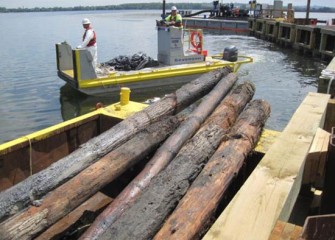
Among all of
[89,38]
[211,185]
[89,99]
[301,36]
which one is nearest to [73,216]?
[211,185]

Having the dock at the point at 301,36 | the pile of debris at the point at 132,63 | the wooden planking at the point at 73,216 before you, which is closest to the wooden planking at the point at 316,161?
the wooden planking at the point at 73,216

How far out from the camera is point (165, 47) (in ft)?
41.4

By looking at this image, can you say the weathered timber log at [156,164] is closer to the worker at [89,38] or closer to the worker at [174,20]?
the worker at [89,38]

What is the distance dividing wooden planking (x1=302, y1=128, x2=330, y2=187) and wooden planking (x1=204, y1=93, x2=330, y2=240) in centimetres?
24

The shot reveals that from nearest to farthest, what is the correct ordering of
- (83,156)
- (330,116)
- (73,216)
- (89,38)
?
1. (83,156)
2. (73,216)
3. (330,116)
4. (89,38)

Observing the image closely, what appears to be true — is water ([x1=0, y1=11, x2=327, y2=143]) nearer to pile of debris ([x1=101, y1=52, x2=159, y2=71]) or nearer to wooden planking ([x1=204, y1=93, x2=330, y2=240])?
pile of debris ([x1=101, y1=52, x2=159, y2=71])

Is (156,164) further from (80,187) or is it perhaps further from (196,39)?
(196,39)

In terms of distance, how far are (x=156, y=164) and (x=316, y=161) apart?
1512 mm

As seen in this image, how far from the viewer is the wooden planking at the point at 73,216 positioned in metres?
3.68

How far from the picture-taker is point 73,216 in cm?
399

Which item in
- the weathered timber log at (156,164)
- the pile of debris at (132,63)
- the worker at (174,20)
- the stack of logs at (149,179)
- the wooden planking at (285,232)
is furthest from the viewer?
the worker at (174,20)

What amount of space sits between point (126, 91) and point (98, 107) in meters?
0.51

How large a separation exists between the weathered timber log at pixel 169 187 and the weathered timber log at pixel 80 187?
1.51ft

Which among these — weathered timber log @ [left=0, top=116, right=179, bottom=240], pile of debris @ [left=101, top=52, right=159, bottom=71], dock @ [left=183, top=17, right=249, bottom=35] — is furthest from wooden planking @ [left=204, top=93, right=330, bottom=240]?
dock @ [left=183, top=17, right=249, bottom=35]
